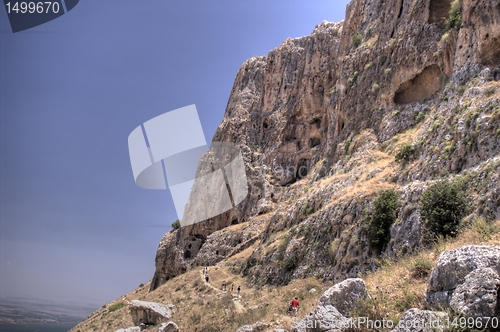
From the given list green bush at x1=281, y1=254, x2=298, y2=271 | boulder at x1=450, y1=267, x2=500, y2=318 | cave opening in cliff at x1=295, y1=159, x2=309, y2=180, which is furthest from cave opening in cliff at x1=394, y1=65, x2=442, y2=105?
boulder at x1=450, y1=267, x2=500, y2=318

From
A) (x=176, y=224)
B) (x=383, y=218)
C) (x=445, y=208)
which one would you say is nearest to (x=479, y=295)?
(x=445, y=208)

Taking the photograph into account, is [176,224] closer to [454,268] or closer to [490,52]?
[490,52]

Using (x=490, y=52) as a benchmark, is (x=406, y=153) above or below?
below

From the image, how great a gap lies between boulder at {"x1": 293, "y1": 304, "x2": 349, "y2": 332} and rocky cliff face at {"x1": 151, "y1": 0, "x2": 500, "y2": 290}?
21.7 ft

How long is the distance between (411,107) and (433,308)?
21090mm

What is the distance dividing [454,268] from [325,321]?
2361 mm

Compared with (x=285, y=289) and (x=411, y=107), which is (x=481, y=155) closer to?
(x=285, y=289)

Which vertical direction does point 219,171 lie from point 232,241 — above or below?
above

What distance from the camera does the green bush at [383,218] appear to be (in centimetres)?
1364

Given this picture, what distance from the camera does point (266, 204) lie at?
41188 mm

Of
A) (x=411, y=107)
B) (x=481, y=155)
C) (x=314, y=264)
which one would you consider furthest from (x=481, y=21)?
(x=314, y=264)

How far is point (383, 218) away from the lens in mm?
13867

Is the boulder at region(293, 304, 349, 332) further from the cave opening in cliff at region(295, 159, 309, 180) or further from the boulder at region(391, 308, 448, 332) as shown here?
the cave opening in cliff at region(295, 159, 309, 180)

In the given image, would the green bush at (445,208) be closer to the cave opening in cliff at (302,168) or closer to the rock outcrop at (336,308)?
the rock outcrop at (336,308)
